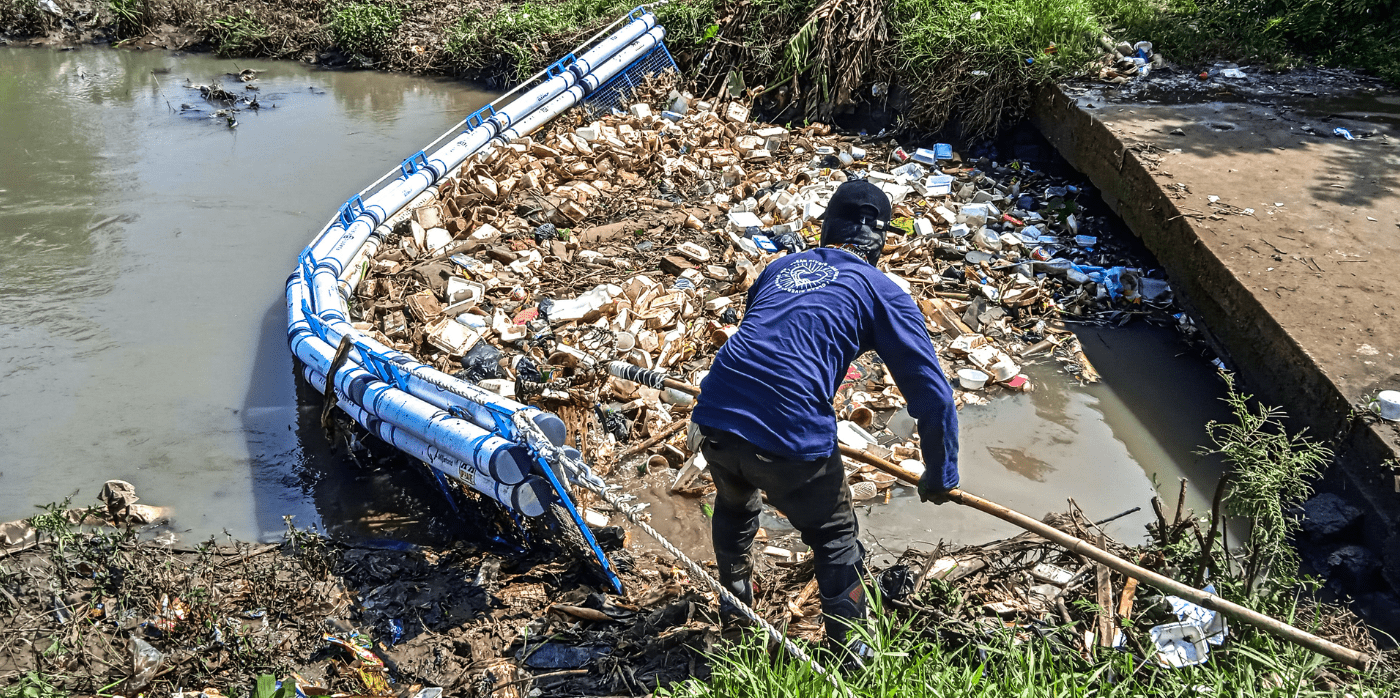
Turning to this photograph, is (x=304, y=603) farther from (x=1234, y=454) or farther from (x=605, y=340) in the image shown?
(x=1234, y=454)

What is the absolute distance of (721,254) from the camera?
6039 mm

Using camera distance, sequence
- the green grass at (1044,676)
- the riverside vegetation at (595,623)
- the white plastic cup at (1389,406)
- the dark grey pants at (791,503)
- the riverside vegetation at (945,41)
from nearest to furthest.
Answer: the green grass at (1044,676), the riverside vegetation at (595,623), the dark grey pants at (791,503), the white plastic cup at (1389,406), the riverside vegetation at (945,41)

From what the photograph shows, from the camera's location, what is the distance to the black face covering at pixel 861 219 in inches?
114

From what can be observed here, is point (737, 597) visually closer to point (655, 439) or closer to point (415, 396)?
point (655, 439)

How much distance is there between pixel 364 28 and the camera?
461 inches

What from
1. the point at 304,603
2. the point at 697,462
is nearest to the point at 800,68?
the point at 697,462

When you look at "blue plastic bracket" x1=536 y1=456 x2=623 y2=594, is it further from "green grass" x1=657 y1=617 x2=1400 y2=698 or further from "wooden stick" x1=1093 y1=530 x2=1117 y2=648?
"wooden stick" x1=1093 y1=530 x2=1117 y2=648

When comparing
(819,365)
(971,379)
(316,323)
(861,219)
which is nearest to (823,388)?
(819,365)

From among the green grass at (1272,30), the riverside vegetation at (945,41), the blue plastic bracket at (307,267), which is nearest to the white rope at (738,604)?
the blue plastic bracket at (307,267)

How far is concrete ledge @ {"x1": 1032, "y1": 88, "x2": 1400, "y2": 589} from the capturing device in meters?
3.81

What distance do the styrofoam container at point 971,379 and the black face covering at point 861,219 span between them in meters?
2.22

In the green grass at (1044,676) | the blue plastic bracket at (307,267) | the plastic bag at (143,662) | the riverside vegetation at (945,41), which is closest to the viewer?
the green grass at (1044,676)

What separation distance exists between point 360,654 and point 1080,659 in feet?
7.88

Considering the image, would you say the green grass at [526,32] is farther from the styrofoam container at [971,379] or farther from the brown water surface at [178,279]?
the styrofoam container at [971,379]
